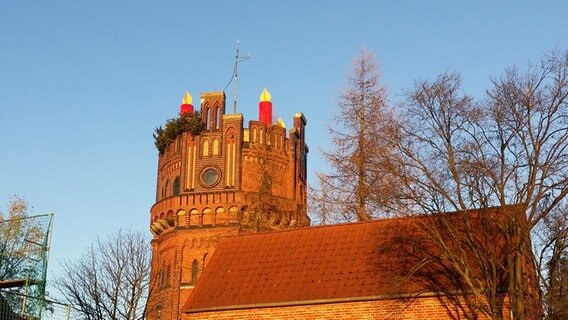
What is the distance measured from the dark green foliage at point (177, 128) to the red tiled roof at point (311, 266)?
19.1 m

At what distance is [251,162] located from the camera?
46.5m

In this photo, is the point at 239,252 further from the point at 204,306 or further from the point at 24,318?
the point at 24,318

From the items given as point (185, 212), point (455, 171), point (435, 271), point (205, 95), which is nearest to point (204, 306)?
point (435, 271)

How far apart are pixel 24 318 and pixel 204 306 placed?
8.21 meters

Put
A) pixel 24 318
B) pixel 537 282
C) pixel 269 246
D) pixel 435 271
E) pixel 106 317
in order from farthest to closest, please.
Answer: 1. pixel 106 317
2. pixel 269 246
3. pixel 435 271
4. pixel 537 282
5. pixel 24 318

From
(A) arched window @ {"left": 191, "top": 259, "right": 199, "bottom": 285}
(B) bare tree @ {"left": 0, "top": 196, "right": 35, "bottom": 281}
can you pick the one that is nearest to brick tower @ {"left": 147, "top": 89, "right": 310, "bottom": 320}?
(A) arched window @ {"left": 191, "top": 259, "right": 199, "bottom": 285}

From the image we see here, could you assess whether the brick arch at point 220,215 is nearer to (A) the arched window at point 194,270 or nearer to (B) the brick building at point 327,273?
(B) the brick building at point 327,273

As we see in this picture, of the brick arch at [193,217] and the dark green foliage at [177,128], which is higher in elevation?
the dark green foliage at [177,128]

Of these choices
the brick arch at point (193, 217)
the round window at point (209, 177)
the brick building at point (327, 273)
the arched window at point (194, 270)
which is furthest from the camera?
the round window at point (209, 177)

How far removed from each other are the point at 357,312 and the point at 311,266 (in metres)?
2.94

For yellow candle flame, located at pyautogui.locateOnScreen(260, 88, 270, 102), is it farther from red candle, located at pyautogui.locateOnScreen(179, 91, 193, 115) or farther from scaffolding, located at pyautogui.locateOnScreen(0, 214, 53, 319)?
scaffolding, located at pyautogui.locateOnScreen(0, 214, 53, 319)

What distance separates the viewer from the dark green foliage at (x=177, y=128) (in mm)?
47250

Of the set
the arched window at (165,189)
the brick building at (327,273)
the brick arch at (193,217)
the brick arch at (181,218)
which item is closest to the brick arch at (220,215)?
the brick building at (327,273)

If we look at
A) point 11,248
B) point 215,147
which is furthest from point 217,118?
point 11,248
